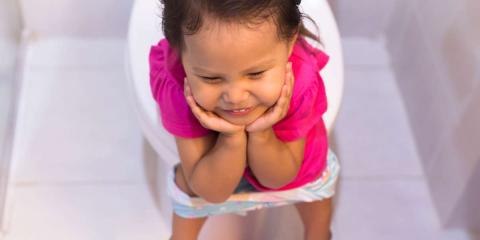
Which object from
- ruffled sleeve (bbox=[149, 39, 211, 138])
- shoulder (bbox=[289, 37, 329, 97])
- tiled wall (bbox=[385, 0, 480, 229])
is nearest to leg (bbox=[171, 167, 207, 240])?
ruffled sleeve (bbox=[149, 39, 211, 138])

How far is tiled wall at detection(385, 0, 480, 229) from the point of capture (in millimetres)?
1100

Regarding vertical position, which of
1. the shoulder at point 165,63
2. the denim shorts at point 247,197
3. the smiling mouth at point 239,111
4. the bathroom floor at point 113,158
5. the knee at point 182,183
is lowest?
the bathroom floor at point 113,158

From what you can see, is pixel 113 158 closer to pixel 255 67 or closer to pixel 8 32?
pixel 8 32

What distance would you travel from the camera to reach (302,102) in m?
0.86

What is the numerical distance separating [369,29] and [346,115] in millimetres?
260

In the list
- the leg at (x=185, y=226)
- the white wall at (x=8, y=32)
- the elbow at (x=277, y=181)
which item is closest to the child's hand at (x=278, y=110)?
the elbow at (x=277, y=181)

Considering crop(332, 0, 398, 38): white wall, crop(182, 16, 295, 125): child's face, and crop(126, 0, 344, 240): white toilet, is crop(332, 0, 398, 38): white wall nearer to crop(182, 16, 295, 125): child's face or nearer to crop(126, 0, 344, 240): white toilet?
crop(126, 0, 344, 240): white toilet

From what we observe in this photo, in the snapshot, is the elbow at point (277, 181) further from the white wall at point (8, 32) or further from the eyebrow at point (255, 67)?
the white wall at point (8, 32)

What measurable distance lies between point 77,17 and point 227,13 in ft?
3.01

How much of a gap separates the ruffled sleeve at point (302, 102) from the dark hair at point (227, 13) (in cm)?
13

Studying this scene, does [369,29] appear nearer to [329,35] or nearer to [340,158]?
[340,158]

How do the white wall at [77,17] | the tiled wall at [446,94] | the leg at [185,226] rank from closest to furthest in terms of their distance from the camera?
the leg at [185,226] → the tiled wall at [446,94] → the white wall at [77,17]

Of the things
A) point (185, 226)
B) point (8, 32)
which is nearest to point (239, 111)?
point (185, 226)

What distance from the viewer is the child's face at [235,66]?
26.4 inches
